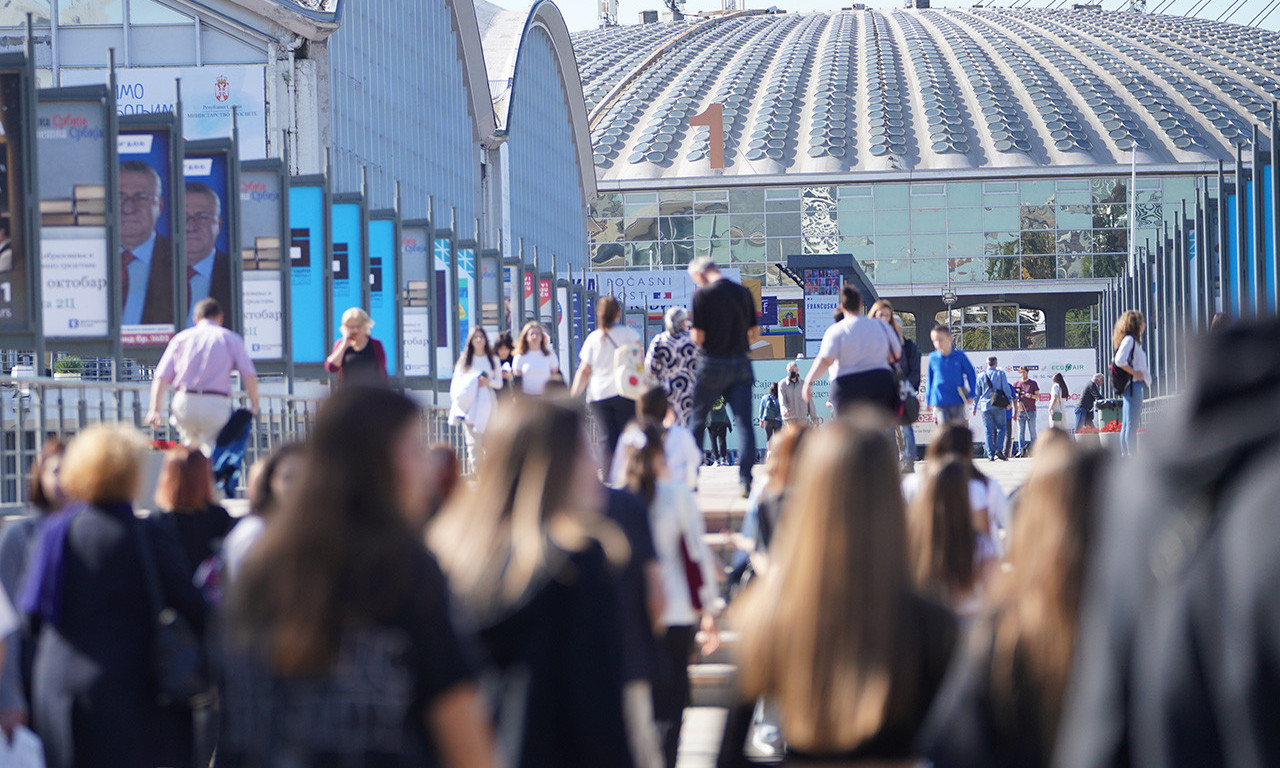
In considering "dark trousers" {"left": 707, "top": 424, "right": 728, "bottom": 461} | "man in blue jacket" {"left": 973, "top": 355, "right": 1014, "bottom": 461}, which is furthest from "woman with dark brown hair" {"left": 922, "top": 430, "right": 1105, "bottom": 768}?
"dark trousers" {"left": 707, "top": 424, "right": 728, "bottom": 461}

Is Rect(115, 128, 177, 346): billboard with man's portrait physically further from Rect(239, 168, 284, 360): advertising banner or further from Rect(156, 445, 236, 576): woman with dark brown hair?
Rect(156, 445, 236, 576): woman with dark brown hair

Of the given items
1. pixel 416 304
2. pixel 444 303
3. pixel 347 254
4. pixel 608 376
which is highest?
pixel 347 254

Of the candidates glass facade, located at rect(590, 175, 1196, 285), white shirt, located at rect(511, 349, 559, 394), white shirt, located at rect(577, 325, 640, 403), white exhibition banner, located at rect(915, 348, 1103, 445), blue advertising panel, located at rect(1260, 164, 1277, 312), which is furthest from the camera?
glass facade, located at rect(590, 175, 1196, 285)

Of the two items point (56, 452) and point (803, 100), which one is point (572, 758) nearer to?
point (56, 452)

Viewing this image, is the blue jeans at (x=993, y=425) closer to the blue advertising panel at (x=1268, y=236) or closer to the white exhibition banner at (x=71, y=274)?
the blue advertising panel at (x=1268, y=236)

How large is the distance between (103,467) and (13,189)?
9771 mm

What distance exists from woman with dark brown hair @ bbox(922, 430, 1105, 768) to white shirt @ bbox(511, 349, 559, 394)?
423 inches

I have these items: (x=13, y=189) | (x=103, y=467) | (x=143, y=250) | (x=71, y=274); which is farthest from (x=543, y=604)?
(x=143, y=250)

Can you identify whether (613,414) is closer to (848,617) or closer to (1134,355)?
(1134,355)

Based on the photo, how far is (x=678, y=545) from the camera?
6.11 metres

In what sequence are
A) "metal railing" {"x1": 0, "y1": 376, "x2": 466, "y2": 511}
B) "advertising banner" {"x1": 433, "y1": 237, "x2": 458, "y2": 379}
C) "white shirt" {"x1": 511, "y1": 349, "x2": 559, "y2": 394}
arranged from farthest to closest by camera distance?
"advertising banner" {"x1": 433, "y1": 237, "x2": 458, "y2": 379} → "white shirt" {"x1": 511, "y1": 349, "x2": 559, "y2": 394} → "metal railing" {"x1": 0, "y1": 376, "x2": 466, "y2": 511}

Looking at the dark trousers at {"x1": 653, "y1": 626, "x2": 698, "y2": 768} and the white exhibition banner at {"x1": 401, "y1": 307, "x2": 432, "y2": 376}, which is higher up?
the white exhibition banner at {"x1": 401, "y1": 307, "x2": 432, "y2": 376}

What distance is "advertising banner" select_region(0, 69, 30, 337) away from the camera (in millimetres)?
13523

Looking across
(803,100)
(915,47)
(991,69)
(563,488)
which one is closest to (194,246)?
(563,488)
